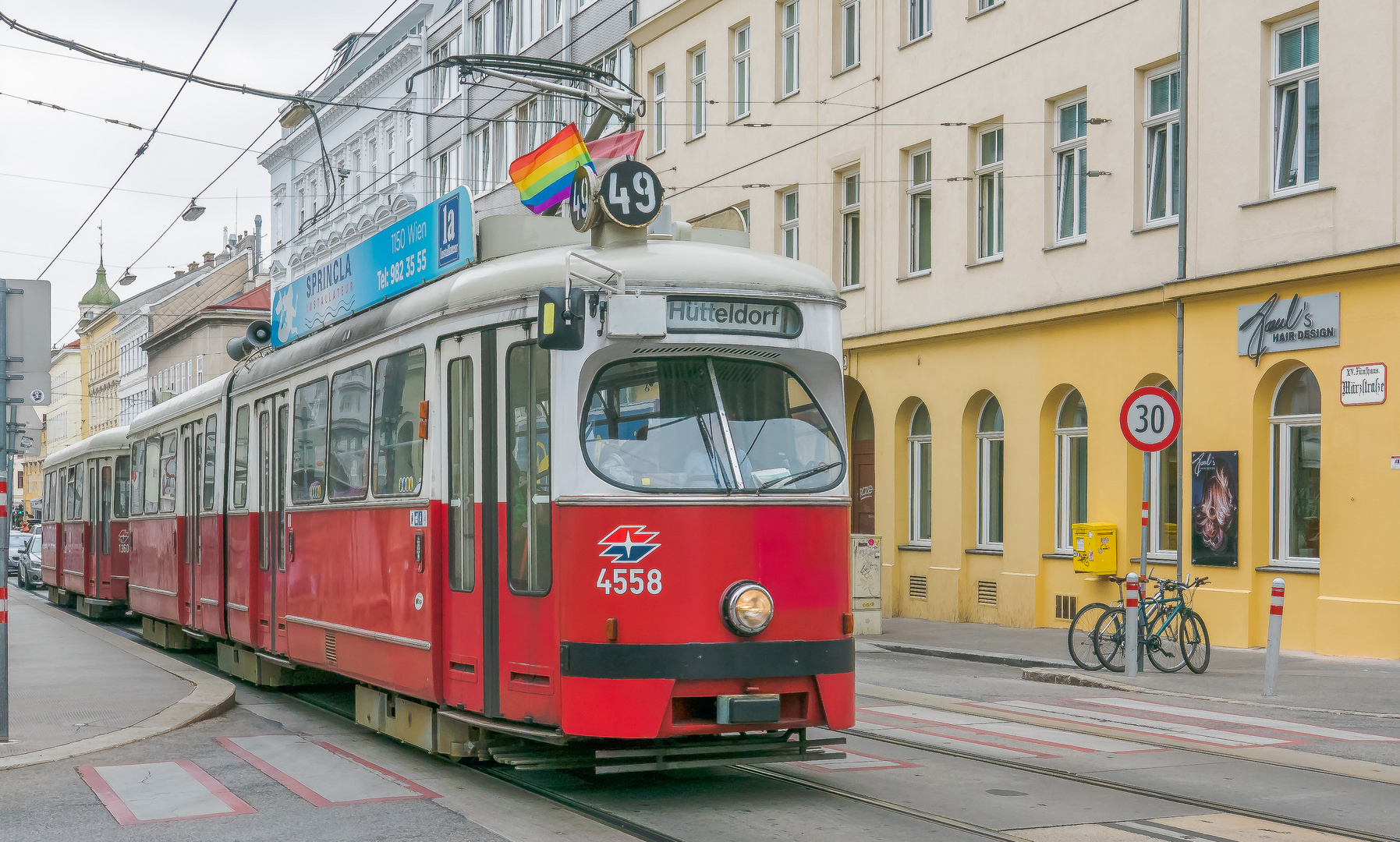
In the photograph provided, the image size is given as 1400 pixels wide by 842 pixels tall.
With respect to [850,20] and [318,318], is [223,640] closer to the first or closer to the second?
[318,318]

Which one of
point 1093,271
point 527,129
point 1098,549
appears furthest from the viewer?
point 527,129

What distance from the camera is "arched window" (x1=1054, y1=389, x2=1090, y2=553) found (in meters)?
21.9

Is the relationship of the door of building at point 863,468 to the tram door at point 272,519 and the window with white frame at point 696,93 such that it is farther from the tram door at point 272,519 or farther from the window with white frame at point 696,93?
the tram door at point 272,519

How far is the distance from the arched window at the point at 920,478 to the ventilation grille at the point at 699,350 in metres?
17.1

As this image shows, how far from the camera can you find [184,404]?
17484 millimetres

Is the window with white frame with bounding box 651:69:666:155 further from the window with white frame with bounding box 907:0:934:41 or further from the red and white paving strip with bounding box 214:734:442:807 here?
the red and white paving strip with bounding box 214:734:442:807

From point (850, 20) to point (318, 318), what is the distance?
16819 millimetres

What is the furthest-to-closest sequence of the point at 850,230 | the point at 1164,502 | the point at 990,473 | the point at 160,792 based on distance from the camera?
1. the point at 850,230
2. the point at 990,473
3. the point at 1164,502
4. the point at 160,792

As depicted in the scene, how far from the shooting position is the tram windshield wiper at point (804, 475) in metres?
8.32

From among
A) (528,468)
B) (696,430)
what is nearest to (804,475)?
(696,430)

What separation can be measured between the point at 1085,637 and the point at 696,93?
18.3 m

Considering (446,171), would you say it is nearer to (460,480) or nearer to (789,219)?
(789,219)

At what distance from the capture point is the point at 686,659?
7.95 metres

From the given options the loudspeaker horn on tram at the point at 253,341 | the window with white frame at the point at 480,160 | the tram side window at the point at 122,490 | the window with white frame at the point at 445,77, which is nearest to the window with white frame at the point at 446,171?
the window with white frame at the point at 480,160
